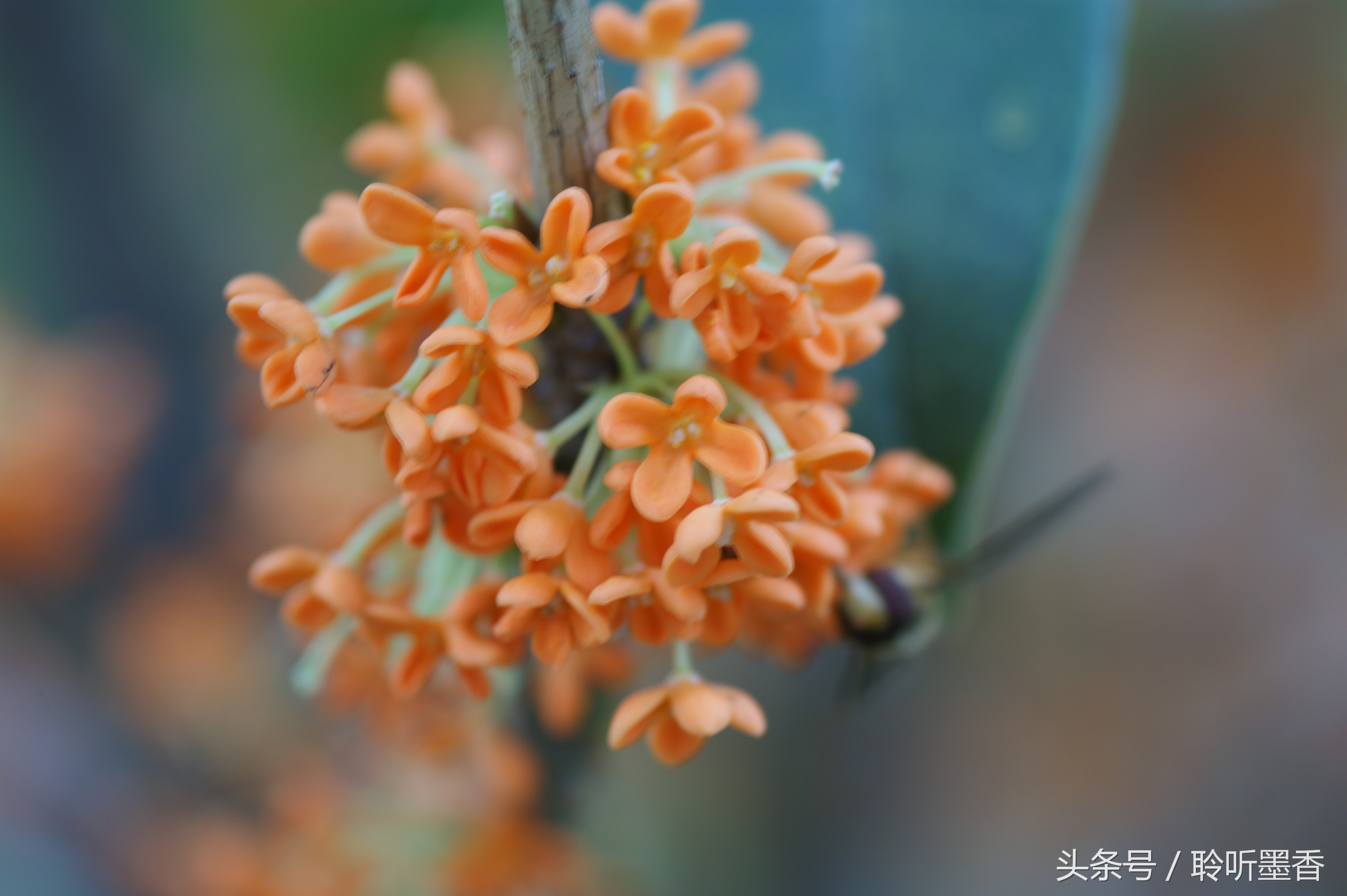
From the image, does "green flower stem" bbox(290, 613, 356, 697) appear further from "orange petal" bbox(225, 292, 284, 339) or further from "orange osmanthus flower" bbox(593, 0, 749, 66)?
"orange osmanthus flower" bbox(593, 0, 749, 66)

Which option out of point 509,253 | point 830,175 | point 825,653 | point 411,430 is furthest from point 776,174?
point 825,653

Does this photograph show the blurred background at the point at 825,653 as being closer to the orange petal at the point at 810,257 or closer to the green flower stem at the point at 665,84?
the green flower stem at the point at 665,84

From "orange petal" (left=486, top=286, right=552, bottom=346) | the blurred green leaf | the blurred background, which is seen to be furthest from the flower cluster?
the blurred background

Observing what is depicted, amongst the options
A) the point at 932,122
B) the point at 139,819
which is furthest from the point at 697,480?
the point at 139,819

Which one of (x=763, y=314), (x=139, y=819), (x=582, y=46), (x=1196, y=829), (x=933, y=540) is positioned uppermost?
(x=582, y=46)

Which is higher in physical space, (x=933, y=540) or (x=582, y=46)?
(x=582, y=46)

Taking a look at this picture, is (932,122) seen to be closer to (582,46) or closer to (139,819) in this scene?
(582,46)

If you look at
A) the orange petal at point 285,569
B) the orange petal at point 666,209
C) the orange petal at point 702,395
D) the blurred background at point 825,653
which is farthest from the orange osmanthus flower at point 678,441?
the blurred background at point 825,653
